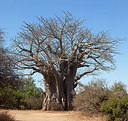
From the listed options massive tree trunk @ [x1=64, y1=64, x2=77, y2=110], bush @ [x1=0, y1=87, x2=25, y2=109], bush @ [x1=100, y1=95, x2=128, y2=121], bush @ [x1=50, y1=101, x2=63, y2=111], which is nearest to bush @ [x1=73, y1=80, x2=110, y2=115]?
bush @ [x1=100, y1=95, x2=128, y2=121]

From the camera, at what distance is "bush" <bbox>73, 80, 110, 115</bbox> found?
13188 mm

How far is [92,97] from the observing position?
1346cm

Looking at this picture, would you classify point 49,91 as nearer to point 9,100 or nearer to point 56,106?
point 56,106

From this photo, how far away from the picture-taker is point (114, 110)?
10.6m

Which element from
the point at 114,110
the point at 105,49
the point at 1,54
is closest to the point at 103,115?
the point at 114,110

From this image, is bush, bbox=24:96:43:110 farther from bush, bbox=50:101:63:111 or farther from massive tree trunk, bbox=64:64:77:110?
massive tree trunk, bbox=64:64:77:110

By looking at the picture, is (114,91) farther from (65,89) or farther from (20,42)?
(20,42)

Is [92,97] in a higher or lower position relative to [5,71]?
lower

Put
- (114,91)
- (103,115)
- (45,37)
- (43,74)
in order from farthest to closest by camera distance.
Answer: (43,74), (45,37), (114,91), (103,115)

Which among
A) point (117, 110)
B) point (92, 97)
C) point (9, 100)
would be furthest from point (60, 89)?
point (117, 110)

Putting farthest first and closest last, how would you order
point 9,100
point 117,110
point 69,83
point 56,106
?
1. point 69,83
2. point 9,100
3. point 56,106
4. point 117,110

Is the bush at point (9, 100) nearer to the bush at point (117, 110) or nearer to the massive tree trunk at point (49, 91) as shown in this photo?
the massive tree trunk at point (49, 91)

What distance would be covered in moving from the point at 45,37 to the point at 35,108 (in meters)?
8.29

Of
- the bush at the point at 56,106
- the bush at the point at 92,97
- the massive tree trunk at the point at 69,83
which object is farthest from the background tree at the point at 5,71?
the massive tree trunk at the point at 69,83
